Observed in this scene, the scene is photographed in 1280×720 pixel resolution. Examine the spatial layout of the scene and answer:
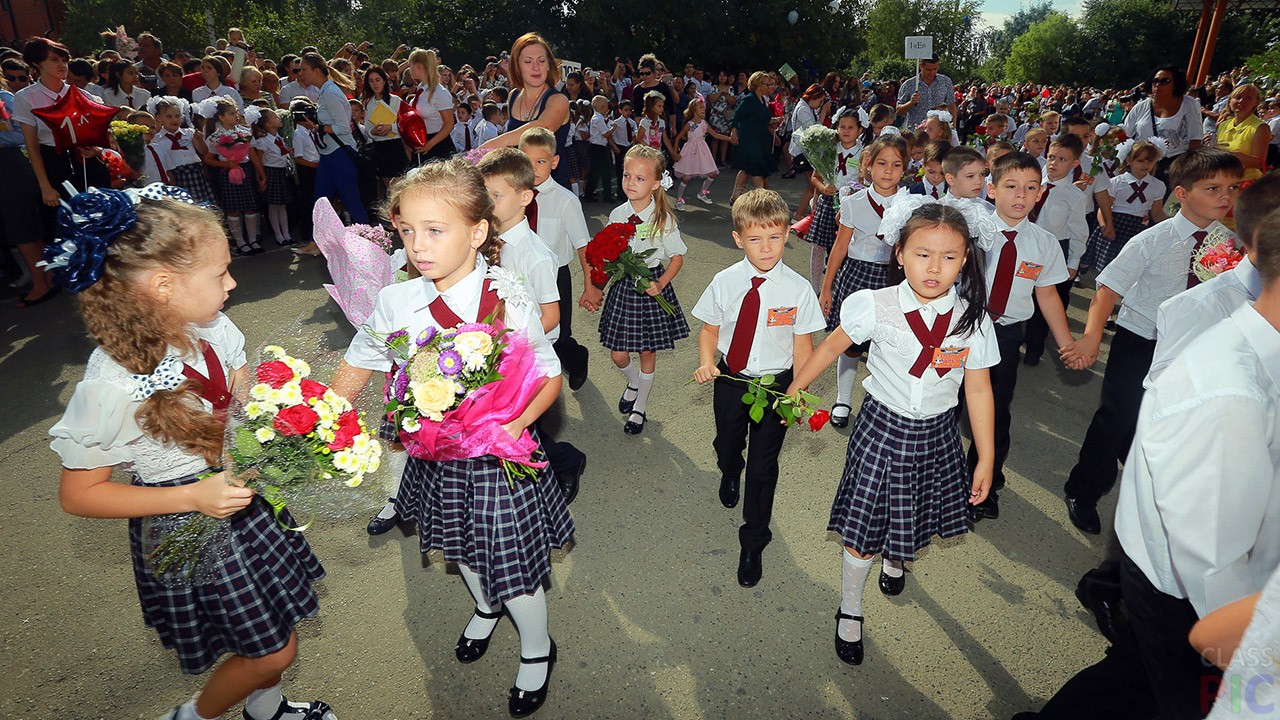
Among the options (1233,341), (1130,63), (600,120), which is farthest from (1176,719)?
(1130,63)

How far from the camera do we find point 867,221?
4.84 metres

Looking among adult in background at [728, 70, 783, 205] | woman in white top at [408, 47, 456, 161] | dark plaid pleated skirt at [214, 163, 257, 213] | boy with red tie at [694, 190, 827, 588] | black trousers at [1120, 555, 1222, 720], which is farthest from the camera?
adult in background at [728, 70, 783, 205]

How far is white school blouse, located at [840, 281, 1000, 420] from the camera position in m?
2.86

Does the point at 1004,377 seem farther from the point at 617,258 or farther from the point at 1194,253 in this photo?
the point at 617,258

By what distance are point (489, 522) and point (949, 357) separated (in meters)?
1.94

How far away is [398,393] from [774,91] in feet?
60.9

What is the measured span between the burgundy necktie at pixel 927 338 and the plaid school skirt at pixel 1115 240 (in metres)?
5.21

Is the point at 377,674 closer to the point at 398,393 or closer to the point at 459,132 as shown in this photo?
the point at 398,393

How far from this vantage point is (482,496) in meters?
2.48

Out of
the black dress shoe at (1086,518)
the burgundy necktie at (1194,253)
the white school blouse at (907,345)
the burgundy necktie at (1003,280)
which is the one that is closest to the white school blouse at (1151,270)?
the burgundy necktie at (1194,253)

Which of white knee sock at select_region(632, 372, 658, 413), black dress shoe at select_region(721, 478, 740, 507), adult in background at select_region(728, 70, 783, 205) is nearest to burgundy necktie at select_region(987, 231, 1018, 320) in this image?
black dress shoe at select_region(721, 478, 740, 507)

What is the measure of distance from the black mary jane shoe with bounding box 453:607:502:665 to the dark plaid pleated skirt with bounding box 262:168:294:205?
802cm

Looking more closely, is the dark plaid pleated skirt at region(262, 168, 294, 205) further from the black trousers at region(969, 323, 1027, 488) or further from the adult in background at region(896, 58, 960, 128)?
the black trousers at region(969, 323, 1027, 488)

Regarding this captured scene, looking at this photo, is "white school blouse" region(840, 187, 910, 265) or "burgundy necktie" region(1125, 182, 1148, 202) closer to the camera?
"white school blouse" region(840, 187, 910, 265)
